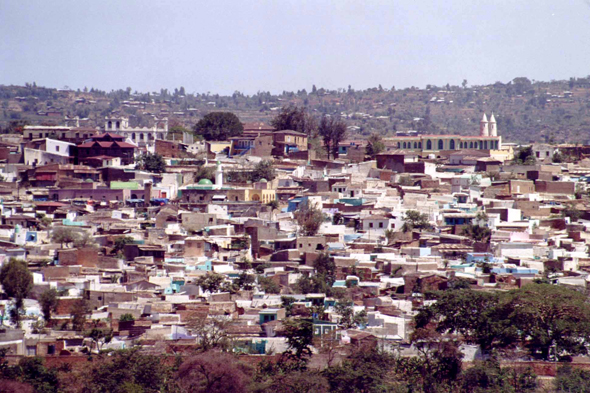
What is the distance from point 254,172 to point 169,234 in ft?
22.4

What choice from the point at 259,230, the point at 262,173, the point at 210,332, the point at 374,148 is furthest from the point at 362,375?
the point at 374,148

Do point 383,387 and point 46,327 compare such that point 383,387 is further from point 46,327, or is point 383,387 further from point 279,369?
point 46,327

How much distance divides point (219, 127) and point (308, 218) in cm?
1417

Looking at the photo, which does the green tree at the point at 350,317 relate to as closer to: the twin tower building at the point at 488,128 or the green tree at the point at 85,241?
Answer: the green tree at the point at 85,241

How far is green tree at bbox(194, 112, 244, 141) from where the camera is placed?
40.2 metres

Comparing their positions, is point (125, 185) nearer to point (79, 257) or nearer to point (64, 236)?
point (64, 236)

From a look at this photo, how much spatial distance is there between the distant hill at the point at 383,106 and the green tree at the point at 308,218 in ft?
108

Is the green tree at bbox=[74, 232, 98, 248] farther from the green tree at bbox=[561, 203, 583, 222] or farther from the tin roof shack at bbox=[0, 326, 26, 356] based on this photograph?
the green tree at bbox=[561, 203, 583, 222]

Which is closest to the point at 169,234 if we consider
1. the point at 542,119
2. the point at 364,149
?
the point at 364,149

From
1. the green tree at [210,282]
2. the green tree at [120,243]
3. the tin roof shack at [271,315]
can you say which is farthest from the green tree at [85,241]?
the tin roof shack at [271,315]

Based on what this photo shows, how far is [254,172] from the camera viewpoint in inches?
1258

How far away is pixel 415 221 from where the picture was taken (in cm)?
2700

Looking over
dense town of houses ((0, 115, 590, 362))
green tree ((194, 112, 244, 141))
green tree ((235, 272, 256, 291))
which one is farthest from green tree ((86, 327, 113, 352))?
green tree ((194, 112, 244, 141))

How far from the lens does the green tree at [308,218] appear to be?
26031mm
